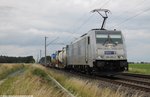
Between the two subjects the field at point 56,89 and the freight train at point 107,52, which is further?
the freight train at point 107,52

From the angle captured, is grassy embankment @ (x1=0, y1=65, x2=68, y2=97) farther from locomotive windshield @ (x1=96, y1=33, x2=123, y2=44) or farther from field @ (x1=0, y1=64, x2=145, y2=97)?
locomotive windshield @ (x1=96, y1=33, x2=123, y2=44)

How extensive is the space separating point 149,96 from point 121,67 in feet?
43.6

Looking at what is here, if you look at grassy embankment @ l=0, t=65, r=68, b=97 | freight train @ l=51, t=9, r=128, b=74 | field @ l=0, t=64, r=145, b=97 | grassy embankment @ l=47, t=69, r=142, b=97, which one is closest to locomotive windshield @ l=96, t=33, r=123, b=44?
freight train @ l=51, t=9, r=128, b=74

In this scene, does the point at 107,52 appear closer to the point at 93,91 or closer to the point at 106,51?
the point at 106,51

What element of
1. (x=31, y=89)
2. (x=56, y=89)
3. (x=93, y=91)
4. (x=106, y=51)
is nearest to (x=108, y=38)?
(x=106, y=51)

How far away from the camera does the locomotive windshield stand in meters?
29.0

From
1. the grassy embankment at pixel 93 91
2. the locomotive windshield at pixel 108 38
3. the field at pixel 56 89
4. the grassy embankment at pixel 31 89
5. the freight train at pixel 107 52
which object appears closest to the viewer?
the grassy embankment at pixel 31 89

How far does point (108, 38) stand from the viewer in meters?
29.1

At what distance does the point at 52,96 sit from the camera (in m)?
12.7

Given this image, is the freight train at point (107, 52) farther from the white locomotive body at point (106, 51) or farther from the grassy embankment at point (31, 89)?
the grassy embankment at point (31, 89)

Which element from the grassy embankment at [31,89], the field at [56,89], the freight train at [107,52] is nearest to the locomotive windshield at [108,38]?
the freight train at [107,52]

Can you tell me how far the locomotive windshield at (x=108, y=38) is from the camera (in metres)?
29.0

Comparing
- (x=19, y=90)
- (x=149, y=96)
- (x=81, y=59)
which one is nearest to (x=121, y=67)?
(x=81, y=59)

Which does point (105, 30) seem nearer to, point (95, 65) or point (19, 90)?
point (95, 65)
